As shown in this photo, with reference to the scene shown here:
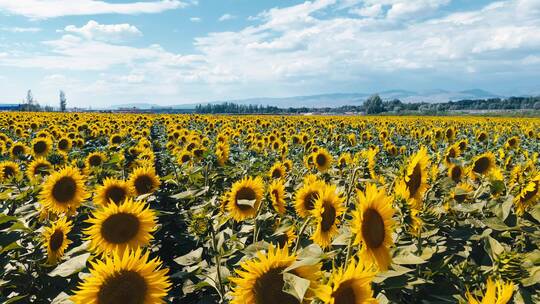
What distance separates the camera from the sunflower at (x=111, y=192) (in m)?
4.09

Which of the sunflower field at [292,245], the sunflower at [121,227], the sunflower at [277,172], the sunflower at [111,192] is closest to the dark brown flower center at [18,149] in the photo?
the sunflower field at [292,245]

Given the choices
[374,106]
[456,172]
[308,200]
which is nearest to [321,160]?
[456,172]

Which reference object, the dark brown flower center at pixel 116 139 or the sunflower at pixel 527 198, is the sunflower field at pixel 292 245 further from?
the dark brown flower center at pixel 116 139

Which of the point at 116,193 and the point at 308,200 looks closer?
the point at 308,200

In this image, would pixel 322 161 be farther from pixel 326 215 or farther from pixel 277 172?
pixel 326 215

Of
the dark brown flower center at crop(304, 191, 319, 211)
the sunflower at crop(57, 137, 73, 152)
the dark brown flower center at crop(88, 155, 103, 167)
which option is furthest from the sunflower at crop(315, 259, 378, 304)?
the sunflower at crop(57, 137, 73, 152)

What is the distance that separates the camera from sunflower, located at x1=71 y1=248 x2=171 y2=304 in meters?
1.97

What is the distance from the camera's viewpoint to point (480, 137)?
1406 cm

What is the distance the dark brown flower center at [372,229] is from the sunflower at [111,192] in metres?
2.62

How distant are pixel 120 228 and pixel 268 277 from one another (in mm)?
1405

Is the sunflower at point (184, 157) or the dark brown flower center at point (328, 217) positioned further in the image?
the sunflower at point (184, 157)

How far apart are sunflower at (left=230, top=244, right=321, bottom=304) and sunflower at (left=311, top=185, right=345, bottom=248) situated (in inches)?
36.8

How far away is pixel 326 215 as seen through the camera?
Result: 9.28 ft

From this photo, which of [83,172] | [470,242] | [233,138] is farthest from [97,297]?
[233,138]
